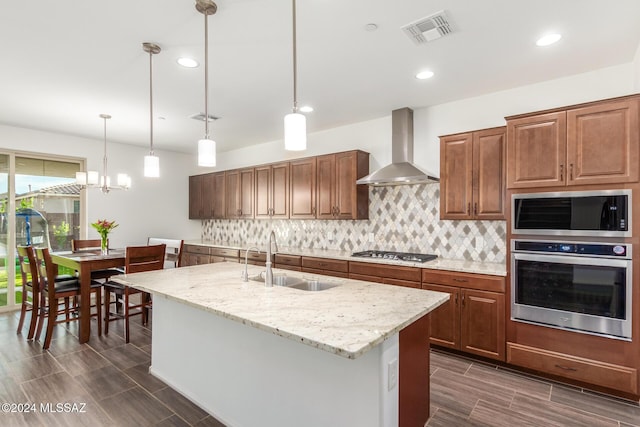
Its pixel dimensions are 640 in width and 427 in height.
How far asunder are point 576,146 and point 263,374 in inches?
114

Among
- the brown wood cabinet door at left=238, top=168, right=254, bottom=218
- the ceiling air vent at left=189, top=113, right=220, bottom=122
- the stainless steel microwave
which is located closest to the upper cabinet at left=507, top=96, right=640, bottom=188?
the stainless steel microwave

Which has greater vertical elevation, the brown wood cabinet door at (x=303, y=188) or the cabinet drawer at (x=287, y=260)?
the brown wood cabinet door at (x=303, y=188)

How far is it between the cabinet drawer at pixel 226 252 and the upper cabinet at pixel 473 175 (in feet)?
10.6

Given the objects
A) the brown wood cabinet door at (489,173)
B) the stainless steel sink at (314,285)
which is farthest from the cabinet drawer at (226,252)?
the brown wood cabinet door at (489,173)

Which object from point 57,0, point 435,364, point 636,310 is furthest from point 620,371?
point 57,0

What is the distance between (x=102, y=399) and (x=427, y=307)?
249 cm

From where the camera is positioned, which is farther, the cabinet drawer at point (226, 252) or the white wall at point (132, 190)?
the cabinet drawer at point (226, 252)

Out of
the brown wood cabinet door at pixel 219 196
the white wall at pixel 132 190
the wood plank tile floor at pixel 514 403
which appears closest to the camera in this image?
the wood plank tile floor at pixel 514 403

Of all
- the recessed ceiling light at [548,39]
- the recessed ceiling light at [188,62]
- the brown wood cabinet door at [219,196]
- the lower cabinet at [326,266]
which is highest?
the recessed ceiling light at [548,39]

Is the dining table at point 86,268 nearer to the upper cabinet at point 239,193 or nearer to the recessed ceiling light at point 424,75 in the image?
the upper cabinet at point 239,193

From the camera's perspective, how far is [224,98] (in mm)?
3625

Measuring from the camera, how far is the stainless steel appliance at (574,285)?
2.43m

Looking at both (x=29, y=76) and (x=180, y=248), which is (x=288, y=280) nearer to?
(x=180, y=248)

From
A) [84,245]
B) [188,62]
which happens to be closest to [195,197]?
[84,245]
